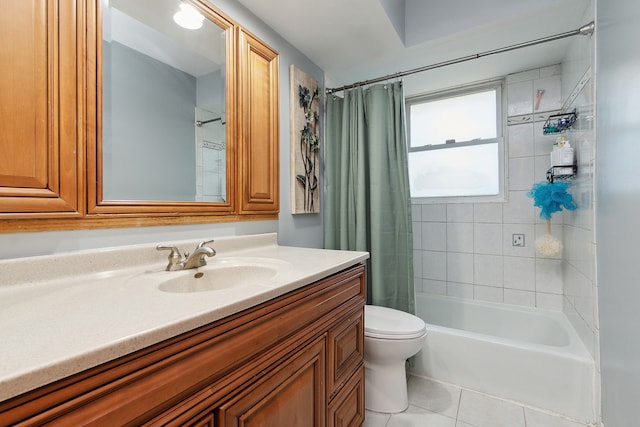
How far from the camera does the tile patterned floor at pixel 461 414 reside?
4.82 feet

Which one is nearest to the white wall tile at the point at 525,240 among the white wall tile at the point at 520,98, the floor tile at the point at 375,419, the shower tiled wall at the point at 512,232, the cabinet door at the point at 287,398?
the shower tiled wall at the point at 512,232

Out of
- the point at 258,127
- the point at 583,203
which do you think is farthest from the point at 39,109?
the point at 583,203

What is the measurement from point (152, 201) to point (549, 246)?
2330 millimetres

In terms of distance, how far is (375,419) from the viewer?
1531 millimetres

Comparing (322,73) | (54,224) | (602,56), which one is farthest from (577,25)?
(54,224)

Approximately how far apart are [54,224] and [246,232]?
0.78m

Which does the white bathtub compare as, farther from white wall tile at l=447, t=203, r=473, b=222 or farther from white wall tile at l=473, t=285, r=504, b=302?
white wall tile at l=447, t=203, r=473, b=222

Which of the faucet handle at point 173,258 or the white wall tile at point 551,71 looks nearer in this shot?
the faucet handle at point 173,258

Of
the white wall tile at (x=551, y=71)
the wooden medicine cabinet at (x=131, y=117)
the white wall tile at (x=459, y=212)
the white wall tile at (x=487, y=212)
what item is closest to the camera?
the wooden medicine cabinet at (x=131, y=117)

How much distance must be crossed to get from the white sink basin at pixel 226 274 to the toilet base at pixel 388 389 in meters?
0.88

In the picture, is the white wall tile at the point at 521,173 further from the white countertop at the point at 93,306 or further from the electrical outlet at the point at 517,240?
the white countertop at the point at 93,306

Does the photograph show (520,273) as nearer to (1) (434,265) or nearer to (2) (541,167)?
(1) (434,265)

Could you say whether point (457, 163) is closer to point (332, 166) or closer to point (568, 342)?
point (332, 166)

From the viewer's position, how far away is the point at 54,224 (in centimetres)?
88
